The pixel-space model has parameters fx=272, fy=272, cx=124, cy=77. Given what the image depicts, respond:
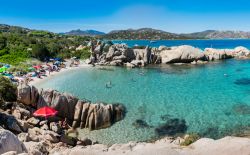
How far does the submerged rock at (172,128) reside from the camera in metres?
28.0

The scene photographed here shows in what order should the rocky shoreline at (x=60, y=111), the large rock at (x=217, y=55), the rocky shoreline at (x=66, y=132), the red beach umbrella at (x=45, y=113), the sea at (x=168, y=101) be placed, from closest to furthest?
the rocky shoreline at (x=66, y=132) → the red beach umbrella at (x=45, y=113) → the rocky shoreline at (x=60, y=111) → the sea at (x=168, y=101) → the large rock at (x=217, y=55)

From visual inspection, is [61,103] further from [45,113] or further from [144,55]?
[144,55]

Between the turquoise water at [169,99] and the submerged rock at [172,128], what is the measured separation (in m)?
0.11

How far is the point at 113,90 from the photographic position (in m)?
47.2

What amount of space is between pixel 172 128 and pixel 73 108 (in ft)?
37.4

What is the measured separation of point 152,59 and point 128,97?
159ft

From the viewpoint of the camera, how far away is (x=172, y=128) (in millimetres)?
29141

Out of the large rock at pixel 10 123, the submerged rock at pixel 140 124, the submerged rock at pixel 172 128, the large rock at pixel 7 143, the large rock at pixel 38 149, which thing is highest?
the large rock at pixel 7 143

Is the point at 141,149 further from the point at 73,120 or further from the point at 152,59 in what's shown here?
the point at 152,59

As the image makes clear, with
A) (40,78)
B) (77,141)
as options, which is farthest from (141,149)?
(40,78)

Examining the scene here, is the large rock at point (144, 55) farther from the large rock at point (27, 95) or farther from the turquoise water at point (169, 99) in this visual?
the large rock at point (27, 95)

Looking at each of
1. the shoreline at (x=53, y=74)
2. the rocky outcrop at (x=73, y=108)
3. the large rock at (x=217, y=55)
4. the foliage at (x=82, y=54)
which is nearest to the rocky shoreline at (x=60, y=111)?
the rocky outcrop at (x=73, y=108)

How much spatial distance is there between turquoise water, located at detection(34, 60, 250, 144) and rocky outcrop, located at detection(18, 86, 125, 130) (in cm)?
140

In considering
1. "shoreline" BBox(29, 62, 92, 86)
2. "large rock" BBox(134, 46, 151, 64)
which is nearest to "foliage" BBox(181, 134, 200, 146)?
"shoreline" BBox(29, 62, 92, 86)
